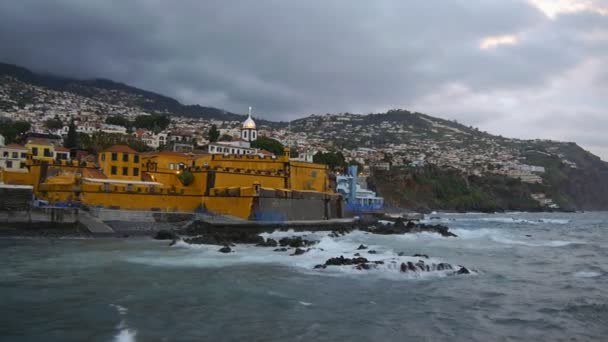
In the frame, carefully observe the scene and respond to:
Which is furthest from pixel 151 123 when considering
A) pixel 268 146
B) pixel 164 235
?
pixel 164 235

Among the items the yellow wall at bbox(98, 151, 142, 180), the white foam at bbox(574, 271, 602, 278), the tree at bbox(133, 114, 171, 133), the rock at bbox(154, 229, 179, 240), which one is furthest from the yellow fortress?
the tree at bbox(133, 114, 171, 133)

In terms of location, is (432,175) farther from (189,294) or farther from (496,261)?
(189,294)

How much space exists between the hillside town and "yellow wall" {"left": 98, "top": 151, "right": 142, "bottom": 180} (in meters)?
10.6

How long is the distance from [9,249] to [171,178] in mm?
14533

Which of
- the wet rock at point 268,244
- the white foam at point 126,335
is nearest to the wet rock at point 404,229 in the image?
the wet rock at point 268,244

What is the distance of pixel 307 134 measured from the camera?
15162 centimetres

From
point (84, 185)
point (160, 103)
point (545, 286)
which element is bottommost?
point (545, 286)

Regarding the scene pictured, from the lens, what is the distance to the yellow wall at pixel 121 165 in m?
31.7

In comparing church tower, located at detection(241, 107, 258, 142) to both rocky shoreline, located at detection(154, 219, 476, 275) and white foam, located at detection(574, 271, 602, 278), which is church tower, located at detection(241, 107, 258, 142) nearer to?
rocky shoreline, located at detection(154, 219, 476, 275)

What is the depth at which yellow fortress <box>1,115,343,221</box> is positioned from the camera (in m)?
28.2

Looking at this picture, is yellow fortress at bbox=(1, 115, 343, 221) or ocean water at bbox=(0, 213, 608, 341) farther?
yellow fortress at bbox=(1, 115, 343, 221)

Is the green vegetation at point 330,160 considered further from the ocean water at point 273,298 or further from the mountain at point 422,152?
the ocean water at point 273,298

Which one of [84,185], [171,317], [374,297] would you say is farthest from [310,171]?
[171,317]

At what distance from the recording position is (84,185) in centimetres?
2755
